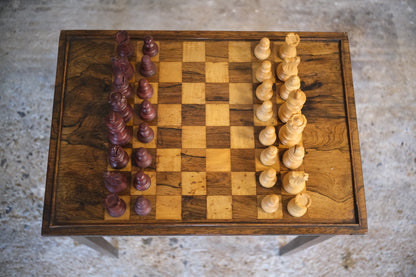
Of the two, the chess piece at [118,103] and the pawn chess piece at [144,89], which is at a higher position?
the pawn chess piece at [144,89]

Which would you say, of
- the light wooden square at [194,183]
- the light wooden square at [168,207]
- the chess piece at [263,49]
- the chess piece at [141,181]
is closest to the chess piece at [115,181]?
the chess piece at [141,181]

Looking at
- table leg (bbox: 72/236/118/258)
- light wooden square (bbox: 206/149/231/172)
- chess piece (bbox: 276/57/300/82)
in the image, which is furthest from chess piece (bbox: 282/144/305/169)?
table leg (bbox: 72/236/118/258)

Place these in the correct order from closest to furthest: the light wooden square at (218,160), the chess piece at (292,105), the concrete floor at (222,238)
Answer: the chess piece at (292,105) < the light wooden square at (218,160) < the concrete floor at (222,238)

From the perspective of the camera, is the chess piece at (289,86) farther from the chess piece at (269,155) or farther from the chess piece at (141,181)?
the chess piece at (141,181)

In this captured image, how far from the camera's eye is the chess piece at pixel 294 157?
1.63 metres

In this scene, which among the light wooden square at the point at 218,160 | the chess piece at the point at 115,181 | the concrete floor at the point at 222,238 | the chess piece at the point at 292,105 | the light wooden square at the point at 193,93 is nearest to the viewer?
the chess piece at the point at 115,181

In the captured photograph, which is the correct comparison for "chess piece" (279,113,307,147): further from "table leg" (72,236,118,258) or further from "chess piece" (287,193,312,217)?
"table leg" (72,236,118,258)

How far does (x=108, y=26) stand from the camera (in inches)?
114

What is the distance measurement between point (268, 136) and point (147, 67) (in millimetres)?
801

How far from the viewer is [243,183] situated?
1746 millimetres

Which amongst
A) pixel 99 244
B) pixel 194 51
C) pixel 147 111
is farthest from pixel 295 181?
pixel 99 244

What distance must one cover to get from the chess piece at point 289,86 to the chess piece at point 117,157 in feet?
3.17

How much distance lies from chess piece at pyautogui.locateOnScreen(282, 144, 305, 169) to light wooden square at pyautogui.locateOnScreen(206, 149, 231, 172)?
31cm

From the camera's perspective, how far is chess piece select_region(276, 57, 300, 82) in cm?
180
